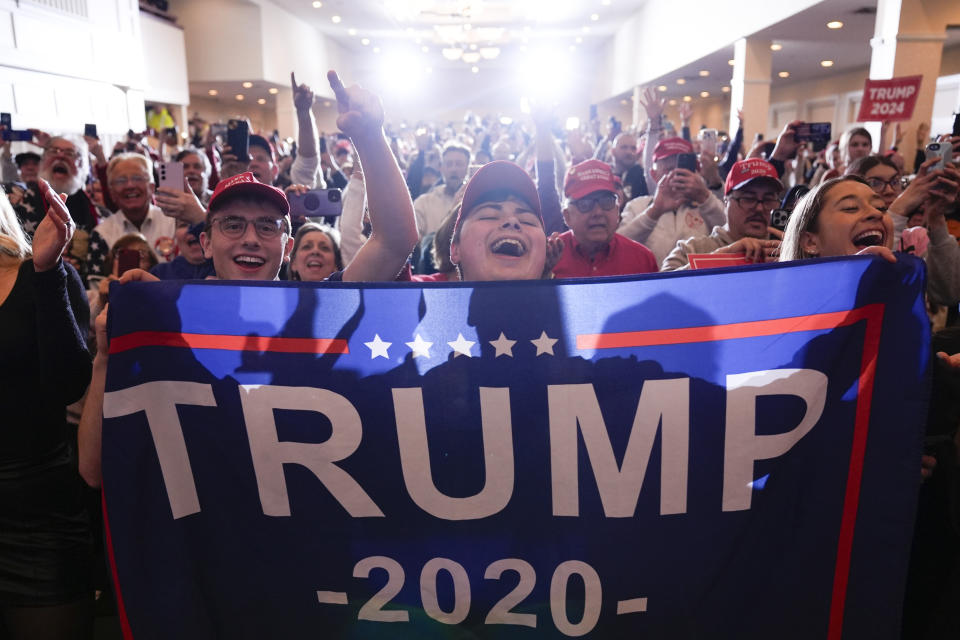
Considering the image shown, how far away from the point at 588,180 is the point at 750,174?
770mm

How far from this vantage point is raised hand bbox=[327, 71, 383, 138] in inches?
68.9

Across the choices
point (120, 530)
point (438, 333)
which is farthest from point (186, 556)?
point (438, 333)

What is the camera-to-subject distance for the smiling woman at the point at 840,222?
6.47ft

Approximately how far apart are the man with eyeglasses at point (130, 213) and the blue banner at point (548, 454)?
2.70 metres

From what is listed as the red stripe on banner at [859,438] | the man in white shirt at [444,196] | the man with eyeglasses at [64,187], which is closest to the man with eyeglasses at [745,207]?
the red stripe on banner at [859,438]

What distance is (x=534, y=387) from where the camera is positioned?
150 centimetres

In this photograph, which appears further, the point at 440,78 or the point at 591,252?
the point at 440,78

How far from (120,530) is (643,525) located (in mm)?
1198

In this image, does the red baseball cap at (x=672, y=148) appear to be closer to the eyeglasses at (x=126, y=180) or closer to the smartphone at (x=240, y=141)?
the smartphone at (x=240, y=141)

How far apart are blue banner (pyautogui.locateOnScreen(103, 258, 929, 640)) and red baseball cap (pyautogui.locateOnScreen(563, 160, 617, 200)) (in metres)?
1.80

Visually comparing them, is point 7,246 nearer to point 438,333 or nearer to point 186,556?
point 186,556

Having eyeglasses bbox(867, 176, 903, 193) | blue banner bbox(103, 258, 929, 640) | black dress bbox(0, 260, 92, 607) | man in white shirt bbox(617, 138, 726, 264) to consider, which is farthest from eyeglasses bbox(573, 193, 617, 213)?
black dress bbox(0, 260, 92, 607)

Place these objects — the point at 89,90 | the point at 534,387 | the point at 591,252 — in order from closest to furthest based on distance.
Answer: the point at 534,387 < the point at 591,252 < the point at 89,90

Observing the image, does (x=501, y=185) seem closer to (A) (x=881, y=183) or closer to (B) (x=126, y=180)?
(A) (x=881, y=183)
